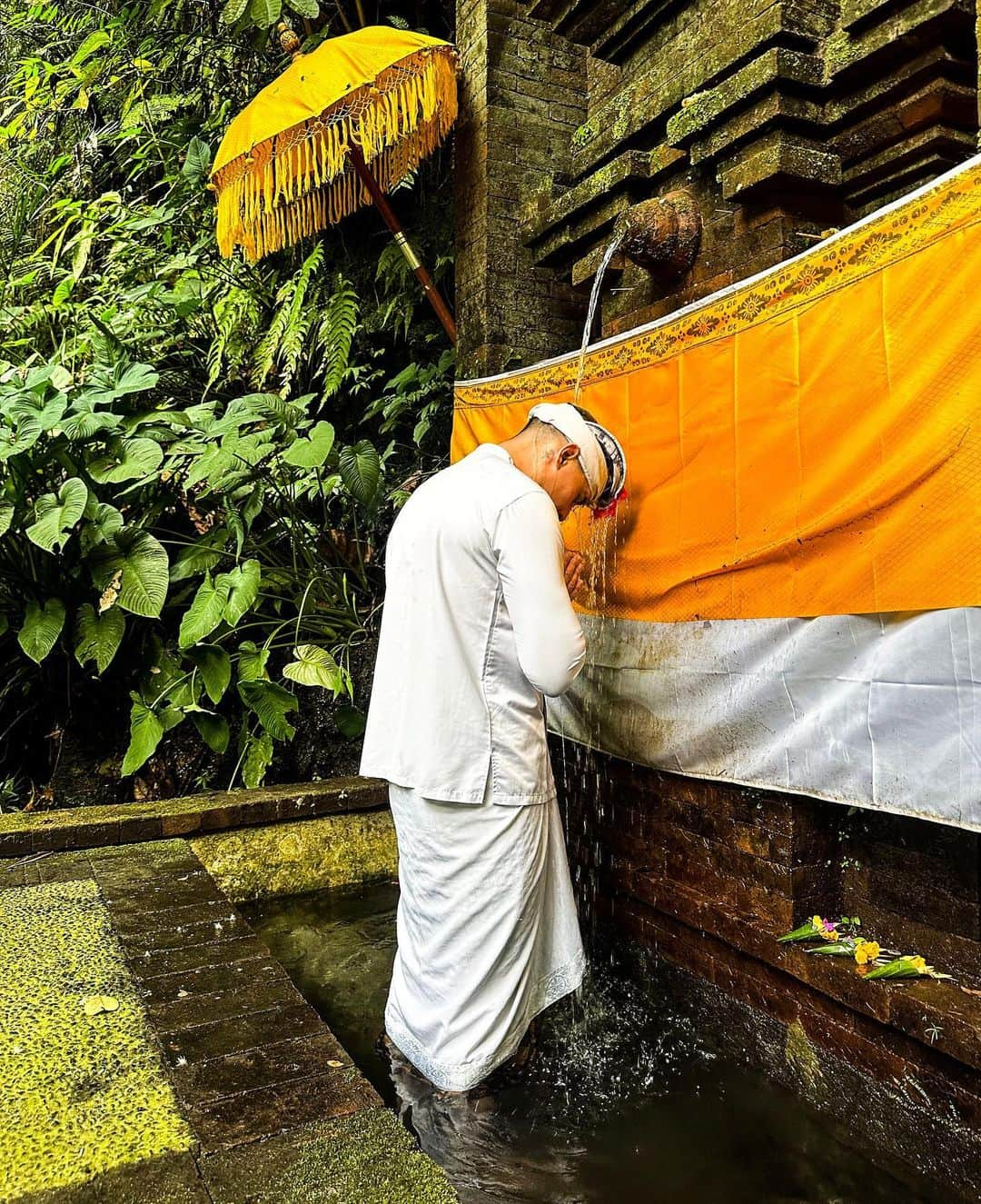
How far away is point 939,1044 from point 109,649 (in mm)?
3901

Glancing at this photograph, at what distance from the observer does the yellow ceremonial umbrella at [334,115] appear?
181 inches

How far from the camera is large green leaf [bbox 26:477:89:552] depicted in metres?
4.12

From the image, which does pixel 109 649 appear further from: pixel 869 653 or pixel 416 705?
pixel 869 653

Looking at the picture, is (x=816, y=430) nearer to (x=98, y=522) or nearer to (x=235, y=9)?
(x=98, y=522)

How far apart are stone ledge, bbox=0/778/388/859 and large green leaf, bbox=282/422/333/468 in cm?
152

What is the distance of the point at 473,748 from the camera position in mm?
2414

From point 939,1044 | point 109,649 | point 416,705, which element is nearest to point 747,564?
point 416,705

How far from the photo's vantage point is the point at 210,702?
523 cm

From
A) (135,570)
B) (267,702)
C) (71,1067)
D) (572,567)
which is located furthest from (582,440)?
(135,570)

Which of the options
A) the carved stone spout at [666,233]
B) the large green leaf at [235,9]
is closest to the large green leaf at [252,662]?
the carved stone spout at [666,233]

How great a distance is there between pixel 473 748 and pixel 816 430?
1.25 m

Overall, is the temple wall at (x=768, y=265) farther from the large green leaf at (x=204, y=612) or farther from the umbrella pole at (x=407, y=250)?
the large green leaf at (x=204, y=612)

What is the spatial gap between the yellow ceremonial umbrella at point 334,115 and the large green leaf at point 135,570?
1.86 m

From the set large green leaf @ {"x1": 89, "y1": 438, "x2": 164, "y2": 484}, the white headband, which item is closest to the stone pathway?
the white headband
